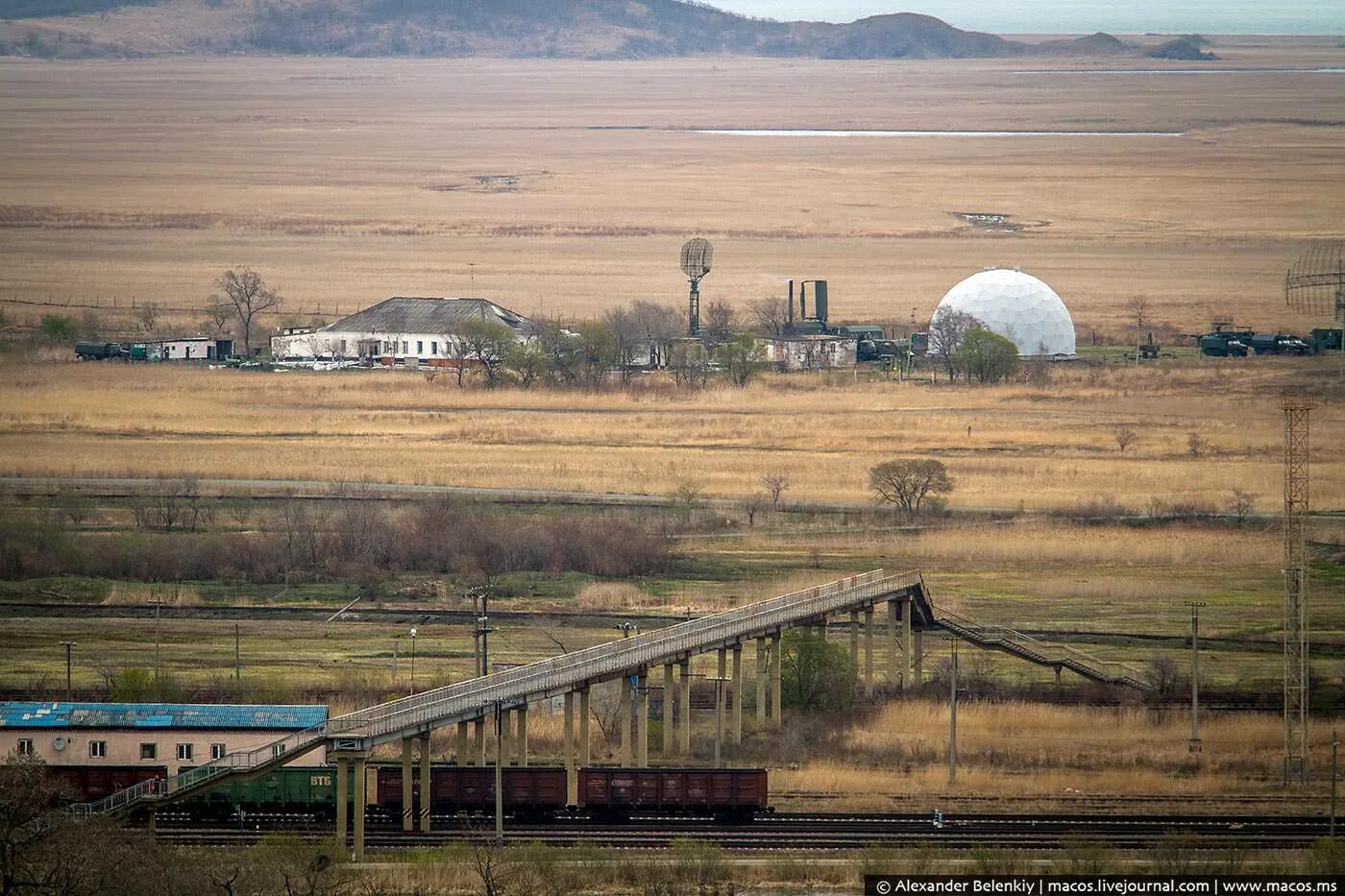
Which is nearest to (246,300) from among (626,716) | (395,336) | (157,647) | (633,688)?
(395,336)

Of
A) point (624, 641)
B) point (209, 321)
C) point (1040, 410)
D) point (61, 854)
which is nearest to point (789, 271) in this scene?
point (209, 321)

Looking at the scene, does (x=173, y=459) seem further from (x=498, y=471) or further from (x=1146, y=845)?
(x=1146, y=845)

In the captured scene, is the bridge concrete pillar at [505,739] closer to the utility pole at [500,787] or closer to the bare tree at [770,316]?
the utility pole at [500,787]

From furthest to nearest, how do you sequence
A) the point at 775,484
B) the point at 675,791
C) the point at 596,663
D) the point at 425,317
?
the point at 425,317 < the point at 775,484 < the point at 596,663 < the point at 675,791

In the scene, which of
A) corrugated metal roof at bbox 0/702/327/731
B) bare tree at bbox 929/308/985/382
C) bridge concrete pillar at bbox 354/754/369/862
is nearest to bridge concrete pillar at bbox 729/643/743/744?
corrugated metal roof at bbox 0/702/327/731

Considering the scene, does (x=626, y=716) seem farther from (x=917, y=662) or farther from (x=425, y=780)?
(x=917, y=662)

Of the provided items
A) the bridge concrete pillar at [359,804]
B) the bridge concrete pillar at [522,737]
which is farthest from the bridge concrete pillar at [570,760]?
the bridge concrete pillar at [359,804]
